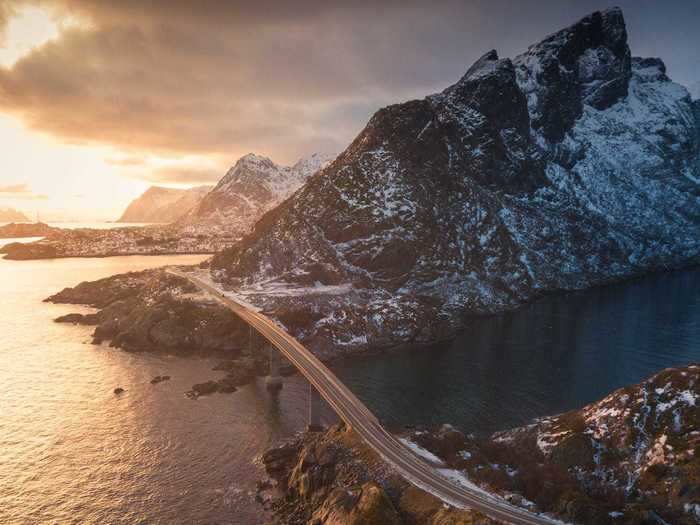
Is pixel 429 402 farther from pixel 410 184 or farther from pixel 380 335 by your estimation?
pixel 410 184

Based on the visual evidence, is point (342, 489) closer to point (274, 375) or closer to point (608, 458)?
point (608, 458)

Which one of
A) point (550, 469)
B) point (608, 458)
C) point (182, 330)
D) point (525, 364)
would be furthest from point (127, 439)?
point (525, 364)

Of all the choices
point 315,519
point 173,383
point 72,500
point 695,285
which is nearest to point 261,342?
point 173,383

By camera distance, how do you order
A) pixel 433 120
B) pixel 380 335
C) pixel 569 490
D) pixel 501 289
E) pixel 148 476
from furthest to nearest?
1. pixel 433 120
2. pixel 501 289
3. pixel 380 335
4. pixel 148 476
5. pixel 569 490

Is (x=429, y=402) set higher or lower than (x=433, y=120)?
lower

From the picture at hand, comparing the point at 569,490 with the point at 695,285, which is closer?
the point at 569,490

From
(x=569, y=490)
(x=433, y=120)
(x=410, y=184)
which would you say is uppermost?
(x=433, y=120)

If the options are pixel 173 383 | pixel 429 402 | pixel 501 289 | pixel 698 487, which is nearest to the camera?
pixel 698 487
